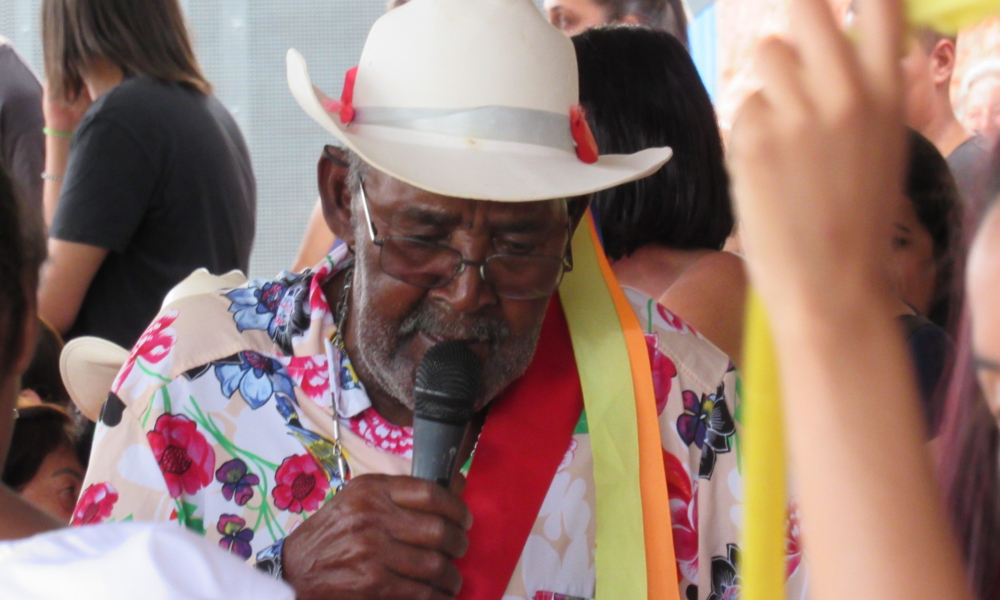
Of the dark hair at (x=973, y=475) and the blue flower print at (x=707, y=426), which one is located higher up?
the dark hair at (x=973, y=475)

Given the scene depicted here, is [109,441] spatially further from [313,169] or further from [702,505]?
[313,169]


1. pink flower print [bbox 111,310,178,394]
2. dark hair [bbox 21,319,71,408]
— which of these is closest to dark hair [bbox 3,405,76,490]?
dark hair [bbox 21,319,71,408]

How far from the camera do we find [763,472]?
655mm

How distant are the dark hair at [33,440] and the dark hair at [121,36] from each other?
3.17 feet

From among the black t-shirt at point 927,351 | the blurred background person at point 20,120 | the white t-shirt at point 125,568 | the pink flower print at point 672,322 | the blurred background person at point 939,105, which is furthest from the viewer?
the blurred background person at point 20,120

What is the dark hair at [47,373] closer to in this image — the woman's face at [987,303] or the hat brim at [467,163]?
the hat brim at [467,163]

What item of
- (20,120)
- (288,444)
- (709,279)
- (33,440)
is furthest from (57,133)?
(709,279)

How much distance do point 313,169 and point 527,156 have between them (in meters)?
3.22

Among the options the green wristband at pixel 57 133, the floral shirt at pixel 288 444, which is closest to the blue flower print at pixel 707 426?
the floral shirt at pixel 288 444

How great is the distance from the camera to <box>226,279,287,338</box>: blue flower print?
1.82 meters

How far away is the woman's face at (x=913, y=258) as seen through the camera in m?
2.60

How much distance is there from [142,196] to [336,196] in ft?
3.89

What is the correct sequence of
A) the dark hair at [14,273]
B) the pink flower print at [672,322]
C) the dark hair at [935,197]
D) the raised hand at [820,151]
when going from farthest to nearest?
the dark hair at [935,197] < the pink flower print at [672,322] < the dark hair at [14,273] < the raised hand at [820,151]

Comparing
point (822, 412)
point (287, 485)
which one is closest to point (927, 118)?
point (287, 485)
